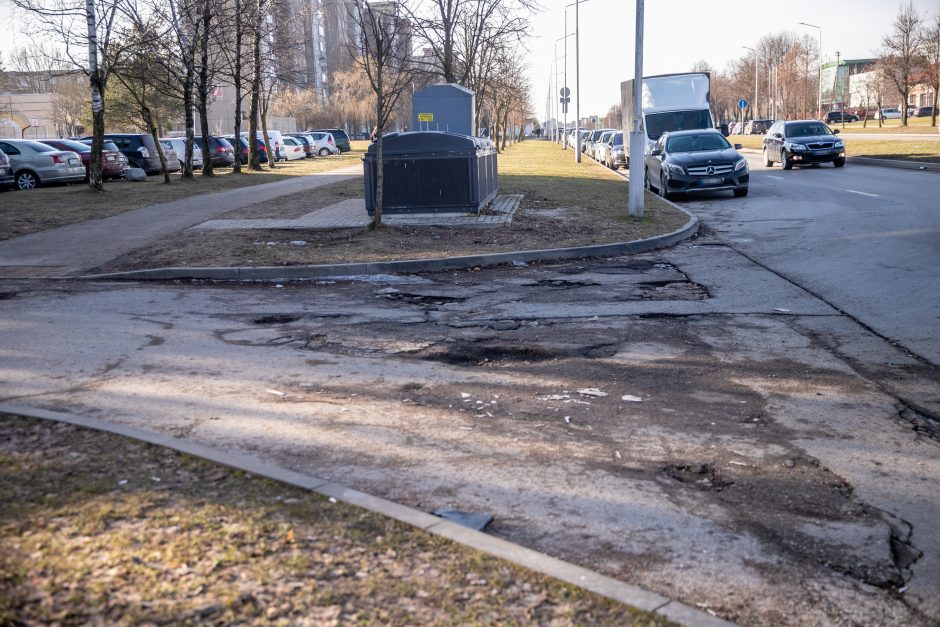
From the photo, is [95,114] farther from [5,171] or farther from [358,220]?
[358,220]

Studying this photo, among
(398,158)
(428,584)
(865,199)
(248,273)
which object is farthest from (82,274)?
(865,199)

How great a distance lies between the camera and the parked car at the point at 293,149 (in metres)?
54.8

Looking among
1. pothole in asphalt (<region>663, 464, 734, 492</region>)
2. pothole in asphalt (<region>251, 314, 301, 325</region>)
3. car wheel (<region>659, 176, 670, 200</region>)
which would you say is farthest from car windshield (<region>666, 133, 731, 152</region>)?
pothole in asphalt (<region>663, 464, 734, 492</region>)

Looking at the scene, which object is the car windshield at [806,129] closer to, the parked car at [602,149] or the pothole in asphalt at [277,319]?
the parked car at [602,149]

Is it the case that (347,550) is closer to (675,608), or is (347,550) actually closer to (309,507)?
(309,507)

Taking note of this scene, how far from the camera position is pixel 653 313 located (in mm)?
8422

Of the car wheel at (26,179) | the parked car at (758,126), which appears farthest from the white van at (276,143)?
the parked car at (758,126)

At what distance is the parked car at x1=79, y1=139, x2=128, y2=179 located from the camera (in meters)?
29.8

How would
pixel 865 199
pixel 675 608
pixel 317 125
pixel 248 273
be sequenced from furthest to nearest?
pixel 317 125, pixel 865 199, pixel 248 273, pixel 675 608

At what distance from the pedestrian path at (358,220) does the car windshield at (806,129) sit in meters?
17.7

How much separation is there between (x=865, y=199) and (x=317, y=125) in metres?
83.5

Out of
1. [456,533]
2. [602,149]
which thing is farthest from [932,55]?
[456,533]

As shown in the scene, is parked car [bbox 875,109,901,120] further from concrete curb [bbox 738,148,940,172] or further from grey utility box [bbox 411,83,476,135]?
grey utility box [bbox 411,83,476,135]

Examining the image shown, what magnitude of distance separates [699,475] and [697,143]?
18.6m
